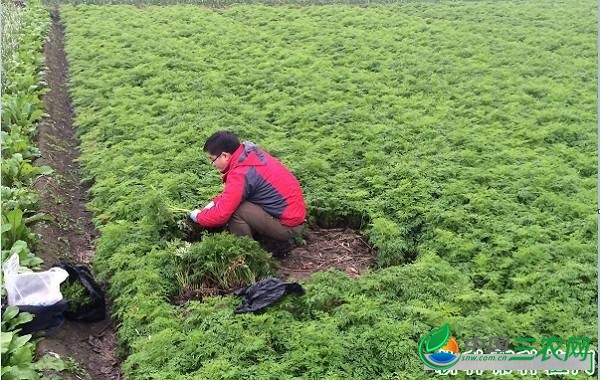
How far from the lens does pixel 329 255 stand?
734 cm

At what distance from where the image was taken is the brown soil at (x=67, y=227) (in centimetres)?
574

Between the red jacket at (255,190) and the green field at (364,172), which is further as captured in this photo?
the red jacket at (255,190)

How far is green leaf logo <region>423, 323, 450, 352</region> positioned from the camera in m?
5.30

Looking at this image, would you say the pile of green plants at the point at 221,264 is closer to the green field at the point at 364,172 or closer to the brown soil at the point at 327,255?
the brown soil at the point at 327,255

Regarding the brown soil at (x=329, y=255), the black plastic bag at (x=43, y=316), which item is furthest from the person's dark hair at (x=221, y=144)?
the black plastic bag at (x=43, y=316)

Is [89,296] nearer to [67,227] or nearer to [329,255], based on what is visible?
[67,227]

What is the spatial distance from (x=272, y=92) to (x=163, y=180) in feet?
15.0

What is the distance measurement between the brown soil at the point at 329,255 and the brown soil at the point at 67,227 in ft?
6.98

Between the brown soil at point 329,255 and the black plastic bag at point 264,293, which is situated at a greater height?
the black plastic bag at point 264,293

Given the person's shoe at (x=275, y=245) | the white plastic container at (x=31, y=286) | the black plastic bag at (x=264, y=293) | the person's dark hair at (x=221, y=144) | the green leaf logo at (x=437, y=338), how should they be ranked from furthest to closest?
the person's shoe at (x=275, y=245), the person's dark hair at (x=221, y=144), the black plastic bag at (x=264, y=293), the white plastic container at (x=31, y=286), the green leaf logo at (x=437, y=338)

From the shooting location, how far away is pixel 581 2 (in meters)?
23.4

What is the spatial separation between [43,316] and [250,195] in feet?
8.26

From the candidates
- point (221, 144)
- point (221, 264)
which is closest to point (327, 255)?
point (221, 264)

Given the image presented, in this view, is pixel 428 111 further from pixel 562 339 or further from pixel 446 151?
pixel 562 339
